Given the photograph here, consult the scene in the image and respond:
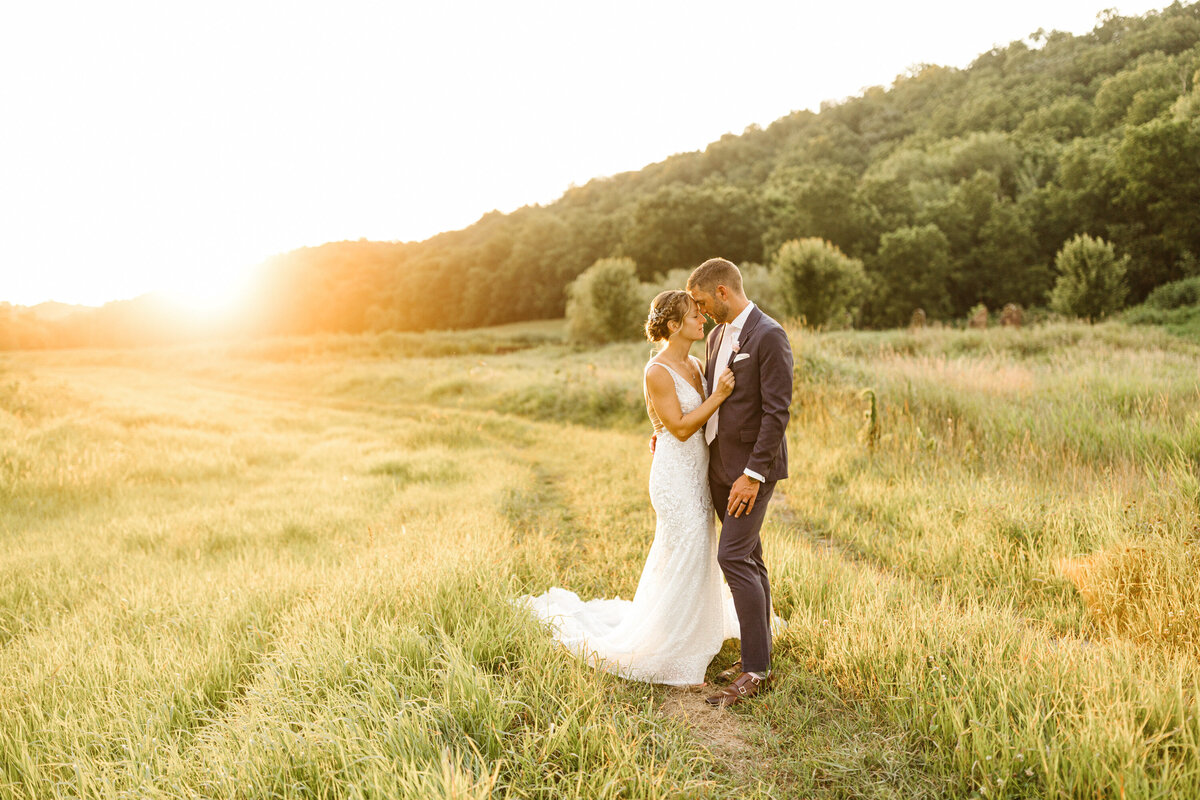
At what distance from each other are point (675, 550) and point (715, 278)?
1.90 meters

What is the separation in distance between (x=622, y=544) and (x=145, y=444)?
36.1 feet

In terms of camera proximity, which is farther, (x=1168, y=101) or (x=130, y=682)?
(x=1168, y=101)

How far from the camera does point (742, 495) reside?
3.72 m

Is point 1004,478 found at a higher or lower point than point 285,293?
lower

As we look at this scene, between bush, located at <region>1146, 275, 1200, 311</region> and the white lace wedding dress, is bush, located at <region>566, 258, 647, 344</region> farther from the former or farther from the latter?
the white lace wedding dress

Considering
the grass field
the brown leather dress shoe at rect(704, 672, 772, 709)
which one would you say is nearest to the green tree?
the grass field

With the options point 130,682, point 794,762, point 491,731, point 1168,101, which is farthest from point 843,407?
point 1168,101

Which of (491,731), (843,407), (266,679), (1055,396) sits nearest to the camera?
(491,731)

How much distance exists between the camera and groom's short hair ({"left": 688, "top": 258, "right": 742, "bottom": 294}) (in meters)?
3.91

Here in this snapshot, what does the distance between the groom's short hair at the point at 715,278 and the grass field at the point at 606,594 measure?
7.87 ft

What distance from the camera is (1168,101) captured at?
44.9 m

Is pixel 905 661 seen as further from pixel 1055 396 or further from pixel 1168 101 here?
pixel 1168 101

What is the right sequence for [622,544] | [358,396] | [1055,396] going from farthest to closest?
[358,396]
[1055,396]
[622,544]

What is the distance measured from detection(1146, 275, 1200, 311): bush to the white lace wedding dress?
4722 centimetres
